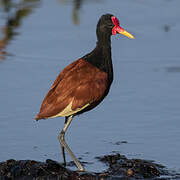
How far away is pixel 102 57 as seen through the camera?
296 inches

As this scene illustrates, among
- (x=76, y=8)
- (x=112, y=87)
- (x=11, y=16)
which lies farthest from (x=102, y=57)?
(x=76, y=8)

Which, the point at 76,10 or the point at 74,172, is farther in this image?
the point at 76,10

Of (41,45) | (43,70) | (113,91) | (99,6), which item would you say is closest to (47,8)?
(99,6)

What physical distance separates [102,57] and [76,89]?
56 cm

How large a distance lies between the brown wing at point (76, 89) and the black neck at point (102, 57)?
0.09m

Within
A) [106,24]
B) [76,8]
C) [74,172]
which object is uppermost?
[76,8]

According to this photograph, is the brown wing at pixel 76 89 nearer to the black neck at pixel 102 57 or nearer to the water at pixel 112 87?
the black neck at pixel 102 57

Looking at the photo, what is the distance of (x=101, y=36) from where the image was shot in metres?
7.66

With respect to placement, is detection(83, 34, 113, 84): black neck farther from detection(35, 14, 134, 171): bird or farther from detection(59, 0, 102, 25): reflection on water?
detection(59, 0, 102, 25): reflection on water

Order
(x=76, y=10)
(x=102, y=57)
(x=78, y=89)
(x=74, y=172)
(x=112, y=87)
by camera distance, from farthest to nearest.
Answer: (x=76, y=10)
(x=112, y=87)
(x=102, y=57)
(x=78, y=89)
(x=74, y=172)

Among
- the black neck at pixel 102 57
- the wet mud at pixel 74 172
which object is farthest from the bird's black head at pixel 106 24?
the wet mud at pixel 74 172

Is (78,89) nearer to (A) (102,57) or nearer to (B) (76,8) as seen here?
(A) (102,57)

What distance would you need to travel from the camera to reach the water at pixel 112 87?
7.80 m

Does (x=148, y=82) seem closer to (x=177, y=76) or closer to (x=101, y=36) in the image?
(x=177, y=76)
